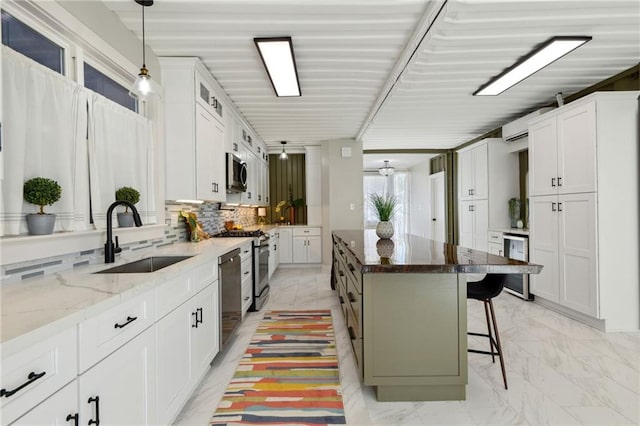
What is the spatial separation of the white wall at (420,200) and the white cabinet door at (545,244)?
5047 mm

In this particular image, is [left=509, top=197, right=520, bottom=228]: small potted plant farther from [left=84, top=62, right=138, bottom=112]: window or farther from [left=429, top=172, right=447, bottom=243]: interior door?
[left=84, top=62, right=138, bottom=112]: window

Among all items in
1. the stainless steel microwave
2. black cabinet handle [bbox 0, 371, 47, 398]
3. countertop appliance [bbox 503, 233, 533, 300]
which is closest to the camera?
black cabinet handle [bbox 0, 371, 47, 398]

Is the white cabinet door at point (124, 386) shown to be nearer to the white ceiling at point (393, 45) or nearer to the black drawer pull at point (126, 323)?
the black drawer pull at point (126, 323)

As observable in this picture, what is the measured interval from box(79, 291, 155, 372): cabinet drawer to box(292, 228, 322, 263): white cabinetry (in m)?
5.30

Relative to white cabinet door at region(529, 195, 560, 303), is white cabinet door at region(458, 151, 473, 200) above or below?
above

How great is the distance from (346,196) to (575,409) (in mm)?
4935

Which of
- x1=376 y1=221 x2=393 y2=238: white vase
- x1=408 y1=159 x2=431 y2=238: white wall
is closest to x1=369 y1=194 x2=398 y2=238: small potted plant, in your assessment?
x1=376 y1=221 x2=393 y2=238: white vase

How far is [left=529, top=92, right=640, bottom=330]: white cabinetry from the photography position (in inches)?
129

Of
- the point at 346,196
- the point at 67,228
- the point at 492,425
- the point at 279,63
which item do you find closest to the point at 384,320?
the point at 492,425

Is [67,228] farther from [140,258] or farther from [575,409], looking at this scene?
[575,409]

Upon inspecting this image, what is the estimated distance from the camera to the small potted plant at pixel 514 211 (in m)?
5.28

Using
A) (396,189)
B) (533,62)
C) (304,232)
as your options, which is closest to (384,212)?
(533,62)

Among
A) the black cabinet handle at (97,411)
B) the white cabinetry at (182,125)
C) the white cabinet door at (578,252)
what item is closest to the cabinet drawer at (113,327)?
the black cabinet handle at (97,411)

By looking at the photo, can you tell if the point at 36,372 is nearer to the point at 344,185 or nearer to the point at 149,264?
the point at 149,264
